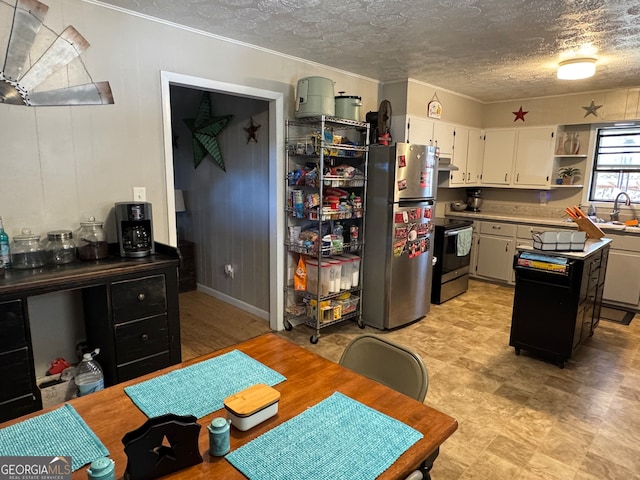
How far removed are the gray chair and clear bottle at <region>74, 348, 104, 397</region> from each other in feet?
4.78

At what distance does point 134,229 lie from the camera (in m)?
2.45

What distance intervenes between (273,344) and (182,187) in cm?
379

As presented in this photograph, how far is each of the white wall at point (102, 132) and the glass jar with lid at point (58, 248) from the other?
0.12 metres

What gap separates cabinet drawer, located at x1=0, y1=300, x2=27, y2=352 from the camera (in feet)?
6.00

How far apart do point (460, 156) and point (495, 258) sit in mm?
1447

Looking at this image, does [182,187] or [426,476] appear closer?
[426,476]

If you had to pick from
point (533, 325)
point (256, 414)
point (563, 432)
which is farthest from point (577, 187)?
point (256, 414)

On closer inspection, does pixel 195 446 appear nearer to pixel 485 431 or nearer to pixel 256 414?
pixel 256 414

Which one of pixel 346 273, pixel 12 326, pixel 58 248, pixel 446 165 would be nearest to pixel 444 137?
pixel 446 165

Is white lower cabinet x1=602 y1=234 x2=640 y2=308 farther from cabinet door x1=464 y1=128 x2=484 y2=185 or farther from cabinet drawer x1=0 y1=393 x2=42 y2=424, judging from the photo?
cabinet drawer x1=0 y1=393 x2=42 y2=424

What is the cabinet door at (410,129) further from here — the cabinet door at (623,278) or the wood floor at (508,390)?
the cabinet door at (623,278)

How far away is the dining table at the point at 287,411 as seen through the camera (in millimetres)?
983

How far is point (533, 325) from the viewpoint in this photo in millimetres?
3154

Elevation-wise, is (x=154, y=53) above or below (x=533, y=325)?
above
